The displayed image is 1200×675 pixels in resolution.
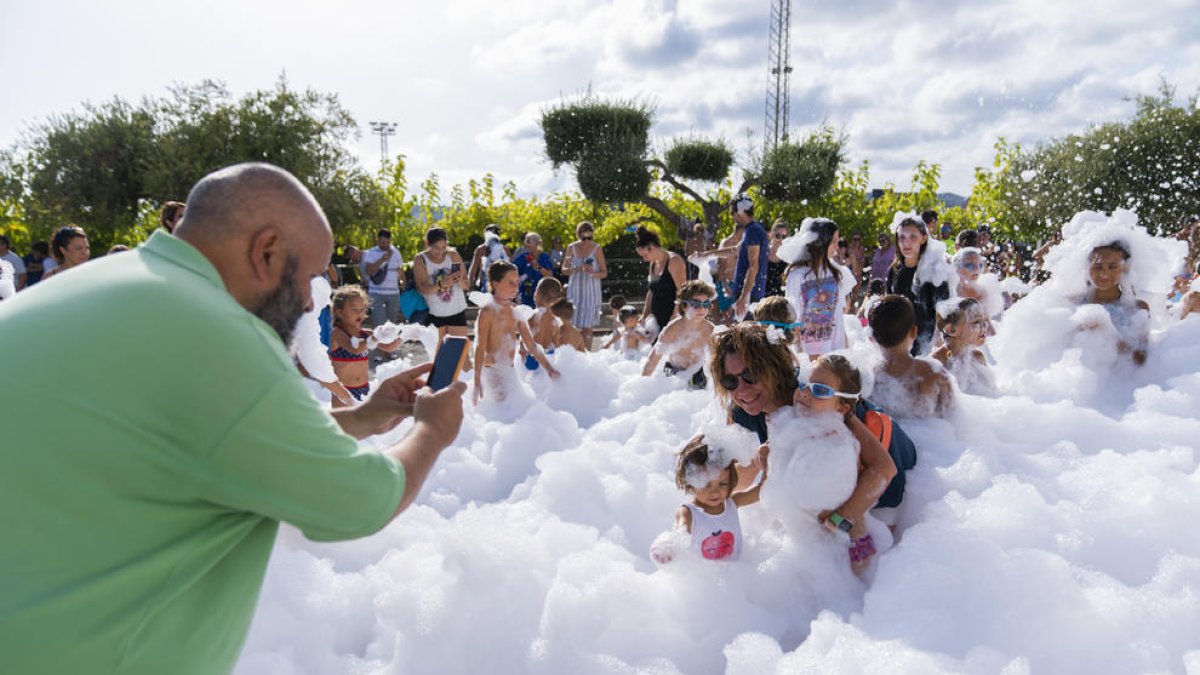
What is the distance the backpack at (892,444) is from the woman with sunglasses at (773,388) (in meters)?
0.08

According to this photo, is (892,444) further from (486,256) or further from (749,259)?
(486,256)

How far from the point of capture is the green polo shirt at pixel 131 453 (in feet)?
3.64

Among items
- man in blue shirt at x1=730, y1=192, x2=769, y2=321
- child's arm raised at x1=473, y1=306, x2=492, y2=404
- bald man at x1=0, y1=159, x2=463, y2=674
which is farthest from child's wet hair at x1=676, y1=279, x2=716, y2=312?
bald man at x1=0, y1=159, x2=463, y2=674

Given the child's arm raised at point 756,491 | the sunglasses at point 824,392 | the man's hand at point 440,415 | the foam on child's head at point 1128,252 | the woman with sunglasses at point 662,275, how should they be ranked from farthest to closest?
1. the woman with sunglasses at point 662,275
2. the foam on child's head at point 1128,252
3. the child's arm raised at point 756,491
4. the sunglasses at point 824,392
5. the man's hand at point 440,415

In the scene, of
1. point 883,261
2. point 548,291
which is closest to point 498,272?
point 548,291

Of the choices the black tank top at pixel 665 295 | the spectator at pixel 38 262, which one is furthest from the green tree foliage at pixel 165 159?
the black tank top at pixel 665 295

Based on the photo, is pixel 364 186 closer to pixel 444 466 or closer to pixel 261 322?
pixel 444 466

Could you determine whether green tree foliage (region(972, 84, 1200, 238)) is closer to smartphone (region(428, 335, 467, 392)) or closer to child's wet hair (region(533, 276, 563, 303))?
child's wet hair (region(533, 276, 563, 303))

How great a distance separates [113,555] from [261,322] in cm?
43

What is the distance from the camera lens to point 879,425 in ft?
9.46

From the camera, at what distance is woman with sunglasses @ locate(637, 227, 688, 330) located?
7.48 meters

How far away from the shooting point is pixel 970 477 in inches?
127

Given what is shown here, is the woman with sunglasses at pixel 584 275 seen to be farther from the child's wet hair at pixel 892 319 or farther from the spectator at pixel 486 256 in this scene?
the child's wet hair at pixel 892 319

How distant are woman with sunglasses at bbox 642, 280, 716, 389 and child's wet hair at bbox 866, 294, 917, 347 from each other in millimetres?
2632
